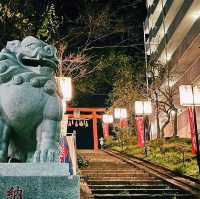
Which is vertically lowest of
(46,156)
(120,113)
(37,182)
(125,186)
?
(125,186)

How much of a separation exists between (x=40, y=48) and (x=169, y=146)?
20.0 m

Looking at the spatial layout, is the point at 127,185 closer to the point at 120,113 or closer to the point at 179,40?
the point at 120,113

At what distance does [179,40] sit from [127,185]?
26991mm

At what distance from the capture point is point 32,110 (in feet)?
14.4

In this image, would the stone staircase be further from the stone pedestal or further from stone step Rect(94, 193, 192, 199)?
the stone pedestal

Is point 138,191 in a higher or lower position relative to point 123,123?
lower

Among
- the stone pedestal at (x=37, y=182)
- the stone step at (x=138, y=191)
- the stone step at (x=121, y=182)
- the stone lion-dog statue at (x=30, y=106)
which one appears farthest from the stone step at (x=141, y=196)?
the stone pedestal at (x=37, y=182)

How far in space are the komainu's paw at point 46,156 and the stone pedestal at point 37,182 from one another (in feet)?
0.39

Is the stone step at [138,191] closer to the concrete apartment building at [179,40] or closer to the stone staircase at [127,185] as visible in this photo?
the stone staircase at [127,185]

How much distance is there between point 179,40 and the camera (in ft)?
121

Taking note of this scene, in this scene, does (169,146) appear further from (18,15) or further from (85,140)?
(85,140)

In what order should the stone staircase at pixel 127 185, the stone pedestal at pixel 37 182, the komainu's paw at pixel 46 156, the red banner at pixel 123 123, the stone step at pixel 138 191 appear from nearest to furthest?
the stone pedestal at pixel 37 182 → the komainu's paw at pixel 46 156 → the stone staircase at pixel 127 185 → the stone step at pixel 138 191 → the red banner at pixel 123 123

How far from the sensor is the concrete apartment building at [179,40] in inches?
1227

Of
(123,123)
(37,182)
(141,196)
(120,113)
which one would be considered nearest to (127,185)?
(141,196)
